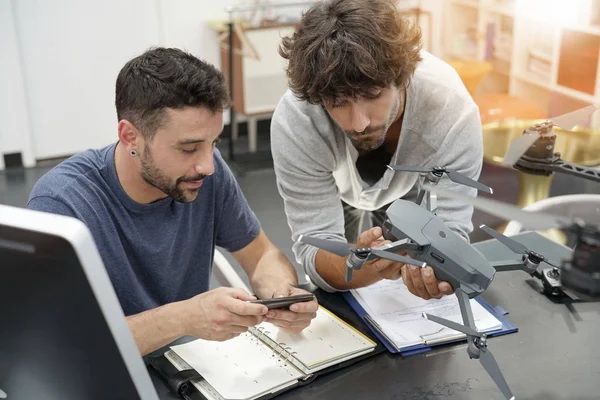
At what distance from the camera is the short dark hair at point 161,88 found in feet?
5.09

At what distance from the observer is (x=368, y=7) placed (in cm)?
162

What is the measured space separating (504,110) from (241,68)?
5.36ft

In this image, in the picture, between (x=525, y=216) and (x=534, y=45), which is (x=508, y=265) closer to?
(x=525, y=216)

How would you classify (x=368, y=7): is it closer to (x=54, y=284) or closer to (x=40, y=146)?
(x=54, y=284)

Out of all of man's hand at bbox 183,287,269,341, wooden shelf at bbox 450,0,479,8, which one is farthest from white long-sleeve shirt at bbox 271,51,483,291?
wooden shelf at bbox 450,0,479,8

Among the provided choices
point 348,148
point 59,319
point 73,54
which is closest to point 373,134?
point 348,148

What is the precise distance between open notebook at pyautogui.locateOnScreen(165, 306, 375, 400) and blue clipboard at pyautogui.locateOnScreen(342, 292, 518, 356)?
0.04 meters

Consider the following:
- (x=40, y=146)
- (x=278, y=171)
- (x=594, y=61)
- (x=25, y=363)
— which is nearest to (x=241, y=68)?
(x=40, y=146)

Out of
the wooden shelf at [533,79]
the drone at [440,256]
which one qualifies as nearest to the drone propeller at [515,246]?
the drone at [440,256]

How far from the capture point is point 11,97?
173 inches

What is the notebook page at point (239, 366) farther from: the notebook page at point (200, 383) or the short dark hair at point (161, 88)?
the short dark hair at point (161, 88)

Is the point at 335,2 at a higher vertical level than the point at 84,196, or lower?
higher

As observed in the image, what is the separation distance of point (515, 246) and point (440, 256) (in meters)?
0.18

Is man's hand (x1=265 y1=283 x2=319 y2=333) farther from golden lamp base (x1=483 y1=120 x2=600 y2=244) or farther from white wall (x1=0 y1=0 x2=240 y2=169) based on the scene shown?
white wall (x1=0 y1=0 x2=240 y2=169)
